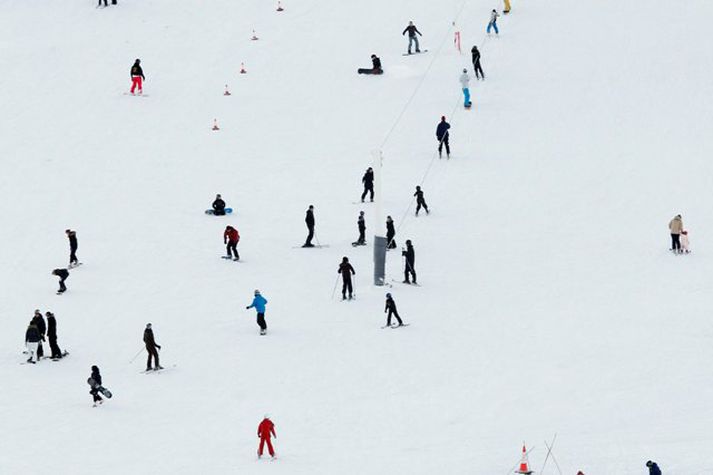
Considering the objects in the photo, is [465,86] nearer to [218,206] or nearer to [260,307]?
[218,206]

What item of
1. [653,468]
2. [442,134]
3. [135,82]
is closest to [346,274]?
[442,134]

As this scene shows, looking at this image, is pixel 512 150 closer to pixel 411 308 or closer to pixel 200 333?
pixel 411 308

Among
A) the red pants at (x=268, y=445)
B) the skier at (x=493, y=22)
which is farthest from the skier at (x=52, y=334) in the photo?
the skier at (x=493, y=22)

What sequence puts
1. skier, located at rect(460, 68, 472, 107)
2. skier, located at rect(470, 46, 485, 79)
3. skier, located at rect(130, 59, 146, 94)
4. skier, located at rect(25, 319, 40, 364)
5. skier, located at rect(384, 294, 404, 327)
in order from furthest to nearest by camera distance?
skier, located at rect(470, 46, 485, 79) < skier, located at rect(130, 59, 146, 94) < skier, located at rect(460, 68, 472, 107) < skier, located at rect(384, 294, 404, 327) < skier, located at rect(25, 319, 40, 364)

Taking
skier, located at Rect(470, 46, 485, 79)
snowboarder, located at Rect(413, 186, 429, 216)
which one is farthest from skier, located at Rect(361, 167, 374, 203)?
skier, located at Rect(470, 46, 485, 79)

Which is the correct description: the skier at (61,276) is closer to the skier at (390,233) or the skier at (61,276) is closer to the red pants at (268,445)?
the skier at (390,233)

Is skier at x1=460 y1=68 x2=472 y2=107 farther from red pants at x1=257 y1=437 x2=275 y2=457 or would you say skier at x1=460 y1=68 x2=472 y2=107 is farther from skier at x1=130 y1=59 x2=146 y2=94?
red pants at x1=257 y1=437 x2=275 y2=457
